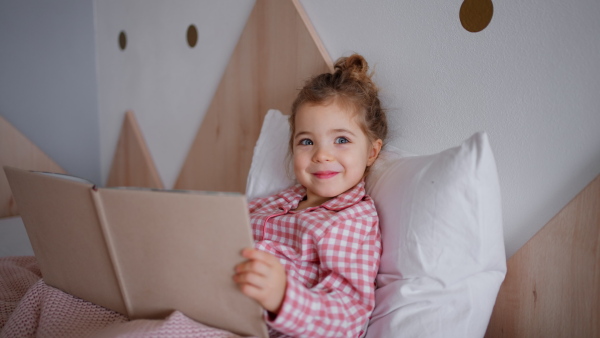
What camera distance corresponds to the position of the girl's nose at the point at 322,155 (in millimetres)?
772

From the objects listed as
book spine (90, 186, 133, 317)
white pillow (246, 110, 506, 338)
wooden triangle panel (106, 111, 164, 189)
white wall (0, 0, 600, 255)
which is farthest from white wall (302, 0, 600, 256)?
wooden triangle panel (106, 111, 164, 189)

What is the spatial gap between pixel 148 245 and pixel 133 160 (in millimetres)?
1211

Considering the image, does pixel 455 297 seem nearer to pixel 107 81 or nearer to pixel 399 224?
pixel 399 224

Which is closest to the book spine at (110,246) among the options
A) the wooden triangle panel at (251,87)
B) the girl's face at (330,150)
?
the girl's face at (330,150)

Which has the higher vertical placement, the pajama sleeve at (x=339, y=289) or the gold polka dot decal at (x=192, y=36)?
the gold polka dot decal at (x=192, y=36)

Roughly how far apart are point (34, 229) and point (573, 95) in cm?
89

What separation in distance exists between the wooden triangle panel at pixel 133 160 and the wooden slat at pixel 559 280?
1.23 m

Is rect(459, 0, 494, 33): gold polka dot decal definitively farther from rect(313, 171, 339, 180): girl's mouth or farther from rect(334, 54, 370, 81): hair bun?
rect(313, 171, 339, 180): girl's mouth

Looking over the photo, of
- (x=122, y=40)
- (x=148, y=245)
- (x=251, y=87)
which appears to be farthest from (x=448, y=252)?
(x=122, y=40)

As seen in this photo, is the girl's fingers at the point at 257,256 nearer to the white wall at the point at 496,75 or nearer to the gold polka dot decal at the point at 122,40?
the white wall at the point at 496,75

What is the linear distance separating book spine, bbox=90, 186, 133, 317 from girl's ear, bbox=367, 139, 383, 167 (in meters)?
0.50

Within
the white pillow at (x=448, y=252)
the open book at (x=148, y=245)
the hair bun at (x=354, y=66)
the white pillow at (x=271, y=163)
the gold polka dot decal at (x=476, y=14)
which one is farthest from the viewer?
the white pillow at (x=271, y=163)

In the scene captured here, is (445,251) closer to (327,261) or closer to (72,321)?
(327,261)

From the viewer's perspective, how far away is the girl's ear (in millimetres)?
843
